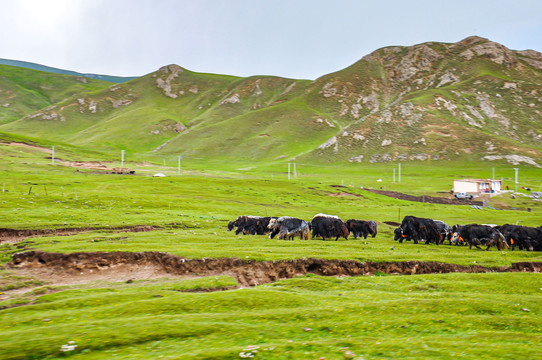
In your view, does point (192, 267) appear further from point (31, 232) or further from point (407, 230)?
point (407, 230)

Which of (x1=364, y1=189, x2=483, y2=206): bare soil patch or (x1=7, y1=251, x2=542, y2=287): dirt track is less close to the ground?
(x1=364, y1=189, x2=483, y2=206): bare soil patch

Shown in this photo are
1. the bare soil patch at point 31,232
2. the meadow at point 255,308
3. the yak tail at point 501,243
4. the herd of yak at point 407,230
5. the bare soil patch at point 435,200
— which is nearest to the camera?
the meadow at point 255,308

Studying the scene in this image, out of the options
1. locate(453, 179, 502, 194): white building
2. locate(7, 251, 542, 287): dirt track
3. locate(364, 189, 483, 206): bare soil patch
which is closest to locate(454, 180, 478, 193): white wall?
locate(453, 179, 502, 194): white building

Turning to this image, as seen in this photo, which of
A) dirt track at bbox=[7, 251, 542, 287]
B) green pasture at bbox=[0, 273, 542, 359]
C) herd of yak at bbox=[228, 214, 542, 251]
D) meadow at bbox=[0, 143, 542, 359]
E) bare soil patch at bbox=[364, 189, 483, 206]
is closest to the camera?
green pasture at bbox=[0, 273, 542, 359]

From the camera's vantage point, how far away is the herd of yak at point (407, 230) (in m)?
30.5

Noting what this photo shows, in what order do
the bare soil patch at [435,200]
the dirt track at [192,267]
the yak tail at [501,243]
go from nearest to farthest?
the dirt track at [192,267] → the yak tail at [501,243] → the bare soil patch at [435,200]

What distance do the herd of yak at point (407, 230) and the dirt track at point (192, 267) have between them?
7762mm

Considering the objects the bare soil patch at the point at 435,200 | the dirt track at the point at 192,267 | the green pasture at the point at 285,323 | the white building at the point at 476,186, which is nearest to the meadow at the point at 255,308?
the green pasture at the point at 285,323

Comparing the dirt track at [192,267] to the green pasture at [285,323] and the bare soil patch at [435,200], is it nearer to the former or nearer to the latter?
the green pasture at [285,323]

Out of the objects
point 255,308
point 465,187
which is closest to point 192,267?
point 255,308

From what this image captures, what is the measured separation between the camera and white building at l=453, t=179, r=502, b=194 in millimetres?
83438

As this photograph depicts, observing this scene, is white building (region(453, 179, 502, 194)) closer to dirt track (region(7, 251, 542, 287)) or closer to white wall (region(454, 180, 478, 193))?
white wall (region(454, 180, 478, 193))

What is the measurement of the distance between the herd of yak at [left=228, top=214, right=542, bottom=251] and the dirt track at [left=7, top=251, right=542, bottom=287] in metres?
7.76

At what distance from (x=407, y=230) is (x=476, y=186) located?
6116cm
